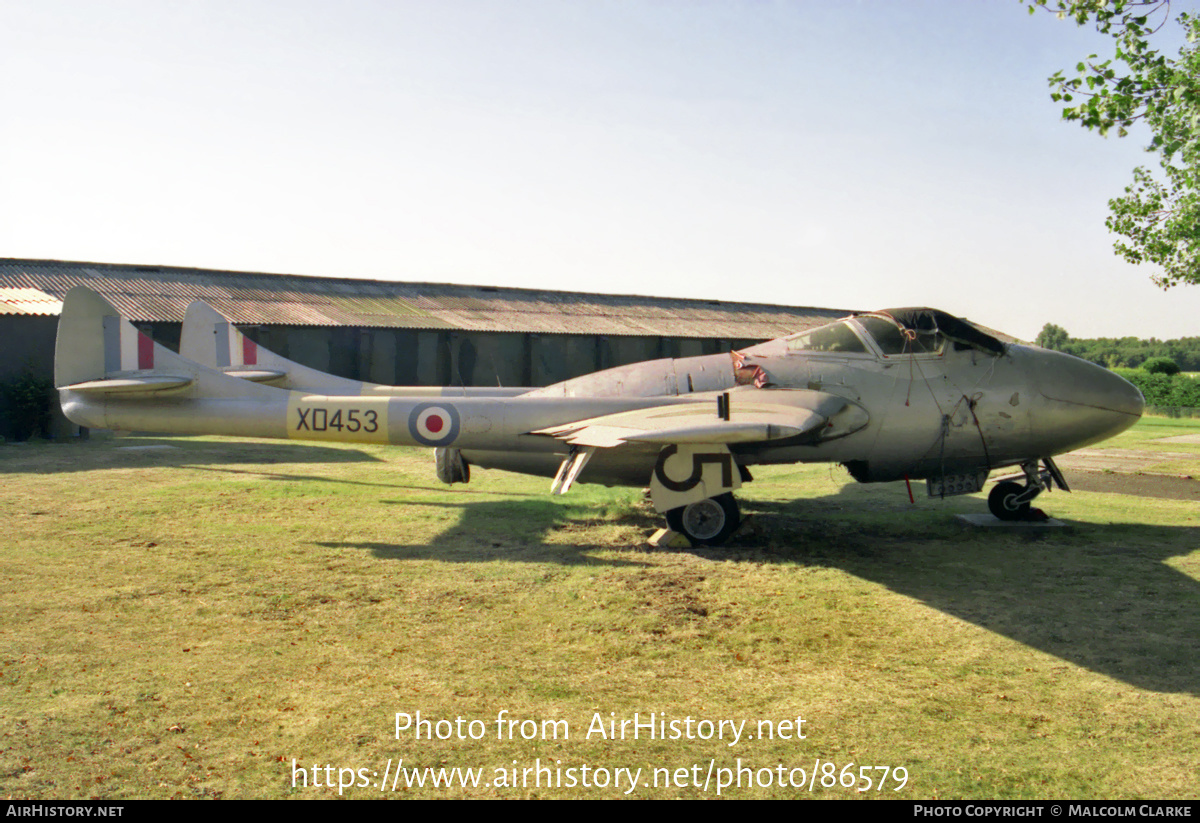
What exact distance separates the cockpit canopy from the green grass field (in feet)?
8.64

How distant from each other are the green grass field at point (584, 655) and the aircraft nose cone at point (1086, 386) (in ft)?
6.03

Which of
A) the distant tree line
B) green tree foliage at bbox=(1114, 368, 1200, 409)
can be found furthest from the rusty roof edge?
the distant tree line

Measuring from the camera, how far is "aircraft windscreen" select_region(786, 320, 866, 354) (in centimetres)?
1110

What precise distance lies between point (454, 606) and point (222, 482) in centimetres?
883

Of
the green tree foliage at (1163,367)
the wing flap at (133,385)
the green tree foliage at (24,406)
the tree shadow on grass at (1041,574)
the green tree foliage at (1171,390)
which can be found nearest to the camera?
the tree shadow on grass at (1041,574)

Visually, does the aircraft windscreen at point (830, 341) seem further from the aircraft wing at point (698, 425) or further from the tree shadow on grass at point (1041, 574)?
the tree shadow on grass at point (1041, 574)

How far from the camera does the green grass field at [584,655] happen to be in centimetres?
460

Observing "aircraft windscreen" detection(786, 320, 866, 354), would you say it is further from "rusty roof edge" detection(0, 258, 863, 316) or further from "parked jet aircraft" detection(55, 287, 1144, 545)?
"rusty roof edge" detection(0, 258, 863, 316)

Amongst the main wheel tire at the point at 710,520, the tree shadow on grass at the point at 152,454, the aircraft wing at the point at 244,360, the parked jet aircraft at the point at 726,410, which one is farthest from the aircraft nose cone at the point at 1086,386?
the tree shadow on grass at the point at 152,454

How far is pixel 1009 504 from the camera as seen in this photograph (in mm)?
11867

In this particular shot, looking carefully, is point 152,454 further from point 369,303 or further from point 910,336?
point 910,336

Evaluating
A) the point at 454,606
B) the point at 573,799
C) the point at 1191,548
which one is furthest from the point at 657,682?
the point at 1191,548

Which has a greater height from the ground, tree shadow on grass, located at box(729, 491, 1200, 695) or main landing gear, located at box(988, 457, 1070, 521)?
main landing gear, located at box(988, 457, 1070, 521)
